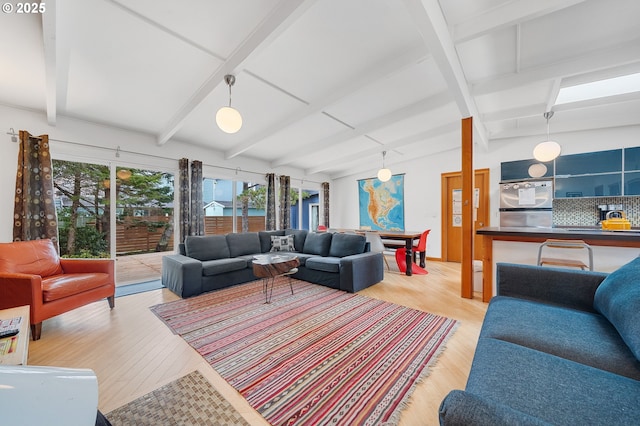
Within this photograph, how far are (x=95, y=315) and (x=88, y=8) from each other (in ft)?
9.99

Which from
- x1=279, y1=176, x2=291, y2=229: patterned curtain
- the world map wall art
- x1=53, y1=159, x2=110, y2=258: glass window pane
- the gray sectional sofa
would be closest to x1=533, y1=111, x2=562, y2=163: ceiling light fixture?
the gray sectional sofa

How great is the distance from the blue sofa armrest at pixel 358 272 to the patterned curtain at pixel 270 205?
9.82 ft

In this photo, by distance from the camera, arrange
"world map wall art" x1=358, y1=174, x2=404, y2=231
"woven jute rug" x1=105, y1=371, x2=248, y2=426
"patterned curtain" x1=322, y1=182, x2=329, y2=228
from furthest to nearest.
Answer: "patterned curtain" x1=322, y1=182, x2=329, y2=228 < "world map wall art" x1=358, y1=174, x2=404, y2=231 < "woven jute rug" x1=105, y1=371, x2=248, y2=426

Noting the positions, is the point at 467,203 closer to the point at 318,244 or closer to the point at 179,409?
the point at 318,244

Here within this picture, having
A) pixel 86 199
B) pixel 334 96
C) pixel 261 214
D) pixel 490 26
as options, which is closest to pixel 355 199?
pixel 261 214

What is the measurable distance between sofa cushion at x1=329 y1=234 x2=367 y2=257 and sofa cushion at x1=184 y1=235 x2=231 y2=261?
1.89 meters

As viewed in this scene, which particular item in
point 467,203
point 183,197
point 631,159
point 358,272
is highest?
point 631,159

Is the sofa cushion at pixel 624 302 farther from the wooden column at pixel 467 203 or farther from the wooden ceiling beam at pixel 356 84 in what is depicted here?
the wooden ceiling beam at pixel 356 84

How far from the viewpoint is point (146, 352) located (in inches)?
79.0

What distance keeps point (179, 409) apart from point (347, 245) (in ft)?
9.89

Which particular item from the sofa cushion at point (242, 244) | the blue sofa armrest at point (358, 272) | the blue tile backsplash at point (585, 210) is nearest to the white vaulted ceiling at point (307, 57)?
the blue tile backsplash at point (585, 210)

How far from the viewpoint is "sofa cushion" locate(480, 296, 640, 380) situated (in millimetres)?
1068

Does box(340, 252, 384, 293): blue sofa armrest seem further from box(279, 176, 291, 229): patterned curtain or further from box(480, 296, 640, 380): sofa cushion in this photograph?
box(279, 176, 291, 229): patterned curtain

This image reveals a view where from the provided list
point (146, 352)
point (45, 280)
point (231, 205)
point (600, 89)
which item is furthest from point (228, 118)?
point (600, 89)
